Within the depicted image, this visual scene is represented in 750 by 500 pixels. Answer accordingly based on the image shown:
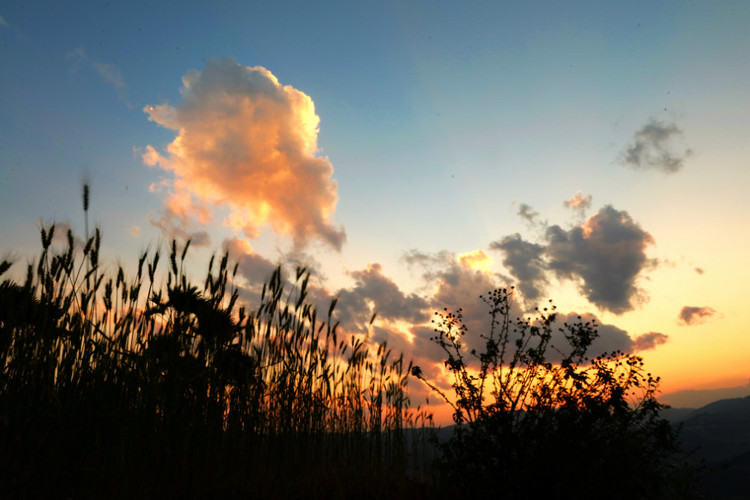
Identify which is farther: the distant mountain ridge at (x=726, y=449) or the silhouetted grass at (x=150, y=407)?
the distant mountain ridge at (x=726, y=449)

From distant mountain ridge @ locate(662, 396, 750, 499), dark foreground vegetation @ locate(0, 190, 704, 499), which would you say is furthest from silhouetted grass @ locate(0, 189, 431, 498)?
distant mountain ridge @ locate(662, 396, 750, 499)

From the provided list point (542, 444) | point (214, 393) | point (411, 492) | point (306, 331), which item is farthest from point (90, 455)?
point (542, 444)

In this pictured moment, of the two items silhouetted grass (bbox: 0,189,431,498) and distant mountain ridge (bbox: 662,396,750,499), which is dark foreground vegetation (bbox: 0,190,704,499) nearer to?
silhouetted grass (bbox: 0,189,431,498)

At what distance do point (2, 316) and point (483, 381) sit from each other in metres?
5.17

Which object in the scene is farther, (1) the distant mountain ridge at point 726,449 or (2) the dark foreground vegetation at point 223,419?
(1) the distant mountain ridge at point 726,449

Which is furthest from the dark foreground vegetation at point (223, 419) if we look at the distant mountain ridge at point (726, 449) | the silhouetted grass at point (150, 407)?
the distant mountain ridge at point (726, 449)

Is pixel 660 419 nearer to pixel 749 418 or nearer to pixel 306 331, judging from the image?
pixel 306 331

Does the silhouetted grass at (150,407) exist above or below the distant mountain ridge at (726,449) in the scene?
above

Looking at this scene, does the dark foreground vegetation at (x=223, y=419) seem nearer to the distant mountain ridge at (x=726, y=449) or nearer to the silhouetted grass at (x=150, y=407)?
the silhouetted grass at (x=150, y=407)

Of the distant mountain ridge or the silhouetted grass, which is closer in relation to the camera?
the silhouetted grass

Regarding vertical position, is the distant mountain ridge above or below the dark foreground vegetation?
below

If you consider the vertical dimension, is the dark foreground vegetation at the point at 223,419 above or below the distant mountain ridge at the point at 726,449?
above

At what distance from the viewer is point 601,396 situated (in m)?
4.16

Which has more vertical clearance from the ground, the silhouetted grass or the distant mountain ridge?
the silhouetted grass
